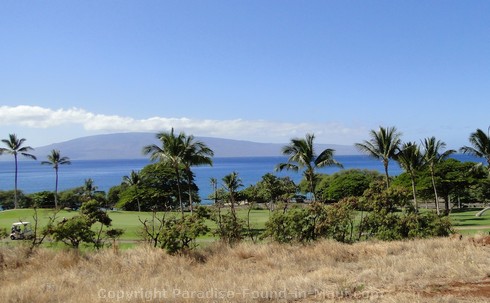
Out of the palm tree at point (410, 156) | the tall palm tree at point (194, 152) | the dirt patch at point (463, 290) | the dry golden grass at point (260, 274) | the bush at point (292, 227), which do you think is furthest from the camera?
the palm tree at point (410, 156)

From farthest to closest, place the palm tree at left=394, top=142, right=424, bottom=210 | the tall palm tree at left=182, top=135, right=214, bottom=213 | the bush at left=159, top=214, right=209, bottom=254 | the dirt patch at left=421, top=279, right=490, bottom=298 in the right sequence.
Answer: the palm tree at left=394, top=142, right=424, bottom=210 → the tall palm tree at left=182, top=135, right=214, bottom=213 → the bush at left=159, top=214, right=209, bottom=254 → the dirt patch at left=421, top=279, right=490, bottom=298

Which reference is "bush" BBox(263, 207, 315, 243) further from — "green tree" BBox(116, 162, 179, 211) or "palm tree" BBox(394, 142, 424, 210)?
"green tree" BBox(116, 162, 179, 211)

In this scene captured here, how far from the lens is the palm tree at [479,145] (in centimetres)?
4138

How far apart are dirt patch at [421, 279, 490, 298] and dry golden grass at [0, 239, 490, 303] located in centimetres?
2

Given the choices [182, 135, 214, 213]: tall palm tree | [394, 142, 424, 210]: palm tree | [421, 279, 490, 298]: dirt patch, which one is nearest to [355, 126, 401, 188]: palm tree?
[394, 142, 424, 210]: palm tree

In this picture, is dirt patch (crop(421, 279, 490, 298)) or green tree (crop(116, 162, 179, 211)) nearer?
dirt patch (crop(421, 279, 490, 298))

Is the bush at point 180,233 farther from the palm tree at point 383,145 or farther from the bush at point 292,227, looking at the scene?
the palm tree at point 383,145

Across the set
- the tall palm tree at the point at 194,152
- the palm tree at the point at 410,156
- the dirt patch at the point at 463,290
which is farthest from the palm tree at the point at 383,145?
the dirt patch at the point at 463,290

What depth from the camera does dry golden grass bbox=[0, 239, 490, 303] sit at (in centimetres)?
891

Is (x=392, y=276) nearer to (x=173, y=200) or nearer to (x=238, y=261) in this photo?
(x=238, y=261)

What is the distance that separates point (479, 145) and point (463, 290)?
38425 mm

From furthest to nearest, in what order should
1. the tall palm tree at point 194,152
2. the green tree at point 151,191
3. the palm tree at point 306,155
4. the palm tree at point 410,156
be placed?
the green tree at point 151,191 < the palm tree at point 410,156 < the tall palm tree at point 194,152 < the palm tree at point 306,155

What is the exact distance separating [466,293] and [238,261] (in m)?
6.93

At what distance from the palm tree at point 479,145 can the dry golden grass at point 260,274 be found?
29.9m
